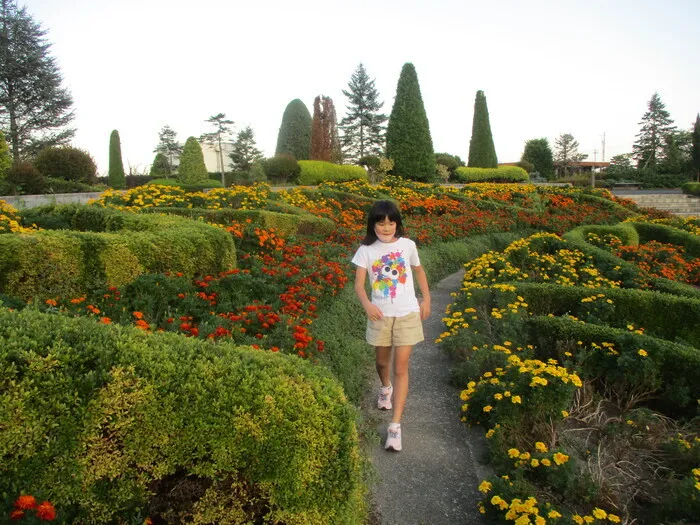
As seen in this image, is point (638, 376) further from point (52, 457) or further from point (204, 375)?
point (52, 457)

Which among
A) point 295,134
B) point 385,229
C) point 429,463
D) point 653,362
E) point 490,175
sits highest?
point 295,134

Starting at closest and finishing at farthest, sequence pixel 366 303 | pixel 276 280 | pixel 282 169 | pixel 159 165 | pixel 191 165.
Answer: pixel 366 303 < pixel 276 280 < pixel 282 169 < pixel 191 165 < pixel 159 165

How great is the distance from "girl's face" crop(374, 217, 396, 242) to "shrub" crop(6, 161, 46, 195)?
57.8 ft

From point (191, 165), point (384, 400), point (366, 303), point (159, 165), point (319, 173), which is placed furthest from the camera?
point (159, 165)

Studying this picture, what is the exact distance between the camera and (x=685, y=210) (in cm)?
2469

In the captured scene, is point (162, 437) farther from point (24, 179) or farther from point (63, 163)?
point (63, 163)

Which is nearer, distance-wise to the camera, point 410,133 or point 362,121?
point 410,133

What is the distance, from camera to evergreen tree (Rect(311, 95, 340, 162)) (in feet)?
90.5

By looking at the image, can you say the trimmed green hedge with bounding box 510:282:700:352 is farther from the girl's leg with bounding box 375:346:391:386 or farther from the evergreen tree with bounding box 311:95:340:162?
the evergreen tree with bounding box 311:95:340:162

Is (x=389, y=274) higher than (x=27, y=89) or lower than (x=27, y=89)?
lower

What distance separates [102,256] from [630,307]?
5.40 metres

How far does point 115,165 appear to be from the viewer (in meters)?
30.5

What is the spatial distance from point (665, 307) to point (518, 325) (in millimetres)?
1915

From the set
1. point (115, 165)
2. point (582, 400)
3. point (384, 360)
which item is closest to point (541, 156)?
point (115, 165)
